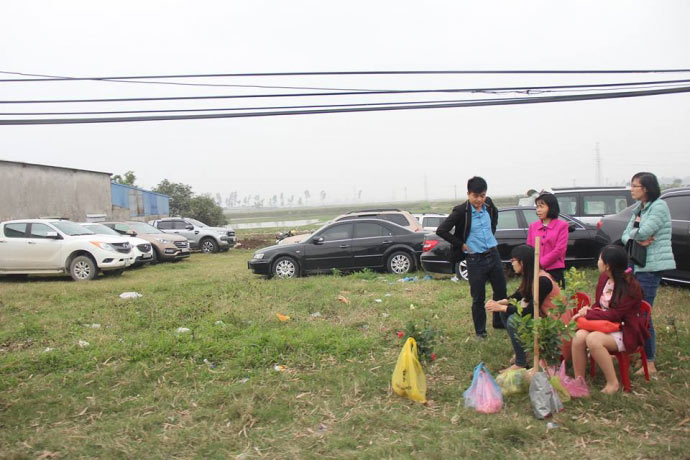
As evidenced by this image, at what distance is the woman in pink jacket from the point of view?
15.8 feet

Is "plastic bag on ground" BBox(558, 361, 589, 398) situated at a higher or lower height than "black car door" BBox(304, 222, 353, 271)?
lower

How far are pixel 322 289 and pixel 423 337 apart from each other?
4.06 metres

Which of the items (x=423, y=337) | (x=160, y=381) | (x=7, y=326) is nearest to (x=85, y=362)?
(x=160, y=381)

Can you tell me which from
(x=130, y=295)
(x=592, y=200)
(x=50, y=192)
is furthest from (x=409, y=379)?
(x=50, y=192)

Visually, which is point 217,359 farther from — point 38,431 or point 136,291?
point 136,291

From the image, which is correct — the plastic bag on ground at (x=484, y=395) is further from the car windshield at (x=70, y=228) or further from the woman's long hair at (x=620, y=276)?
the car windshield at (x=70, y=228)

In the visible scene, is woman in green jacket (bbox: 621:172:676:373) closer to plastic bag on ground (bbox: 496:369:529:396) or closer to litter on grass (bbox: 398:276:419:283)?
plastic bag on ground (bbox: 496:369:529:396)

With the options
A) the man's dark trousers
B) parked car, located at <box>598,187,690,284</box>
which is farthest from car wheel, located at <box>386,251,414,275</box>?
the man's dark trousers

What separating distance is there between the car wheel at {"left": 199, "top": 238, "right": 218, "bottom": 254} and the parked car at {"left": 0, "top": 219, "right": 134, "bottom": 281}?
330 inches

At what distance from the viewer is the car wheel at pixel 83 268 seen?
448 inches

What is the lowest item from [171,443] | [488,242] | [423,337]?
[171,443]

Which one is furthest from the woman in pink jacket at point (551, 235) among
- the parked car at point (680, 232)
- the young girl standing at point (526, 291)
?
the parked car at point (680, 232)

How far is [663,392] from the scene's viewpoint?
12.1ft

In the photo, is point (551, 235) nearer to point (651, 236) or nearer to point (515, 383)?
point (651, 236)
